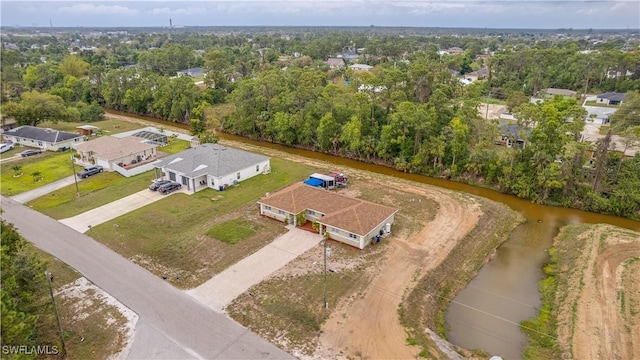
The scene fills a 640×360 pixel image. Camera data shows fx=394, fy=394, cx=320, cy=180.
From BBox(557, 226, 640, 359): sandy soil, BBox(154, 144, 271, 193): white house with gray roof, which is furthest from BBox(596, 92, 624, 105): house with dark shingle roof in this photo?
BBox(154, 144, 271, 193): white house with gray roof

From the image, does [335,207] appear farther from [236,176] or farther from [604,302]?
[604,302]

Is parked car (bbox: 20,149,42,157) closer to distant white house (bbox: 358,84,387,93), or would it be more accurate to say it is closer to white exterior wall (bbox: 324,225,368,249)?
white exterior wall (bbox: 324,225,368,249)

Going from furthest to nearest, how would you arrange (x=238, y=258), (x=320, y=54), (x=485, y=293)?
(x=320, y=54) < (x=238, y=258) < (x=485, y=293)

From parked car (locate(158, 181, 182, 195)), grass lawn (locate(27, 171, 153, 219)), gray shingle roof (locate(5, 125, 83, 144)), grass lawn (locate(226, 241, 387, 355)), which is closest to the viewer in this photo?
grass lawn (locate(226, 241, 387, 355))

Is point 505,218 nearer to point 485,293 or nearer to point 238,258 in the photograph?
point 485,293

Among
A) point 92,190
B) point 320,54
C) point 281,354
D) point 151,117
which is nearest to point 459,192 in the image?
point 281,354
